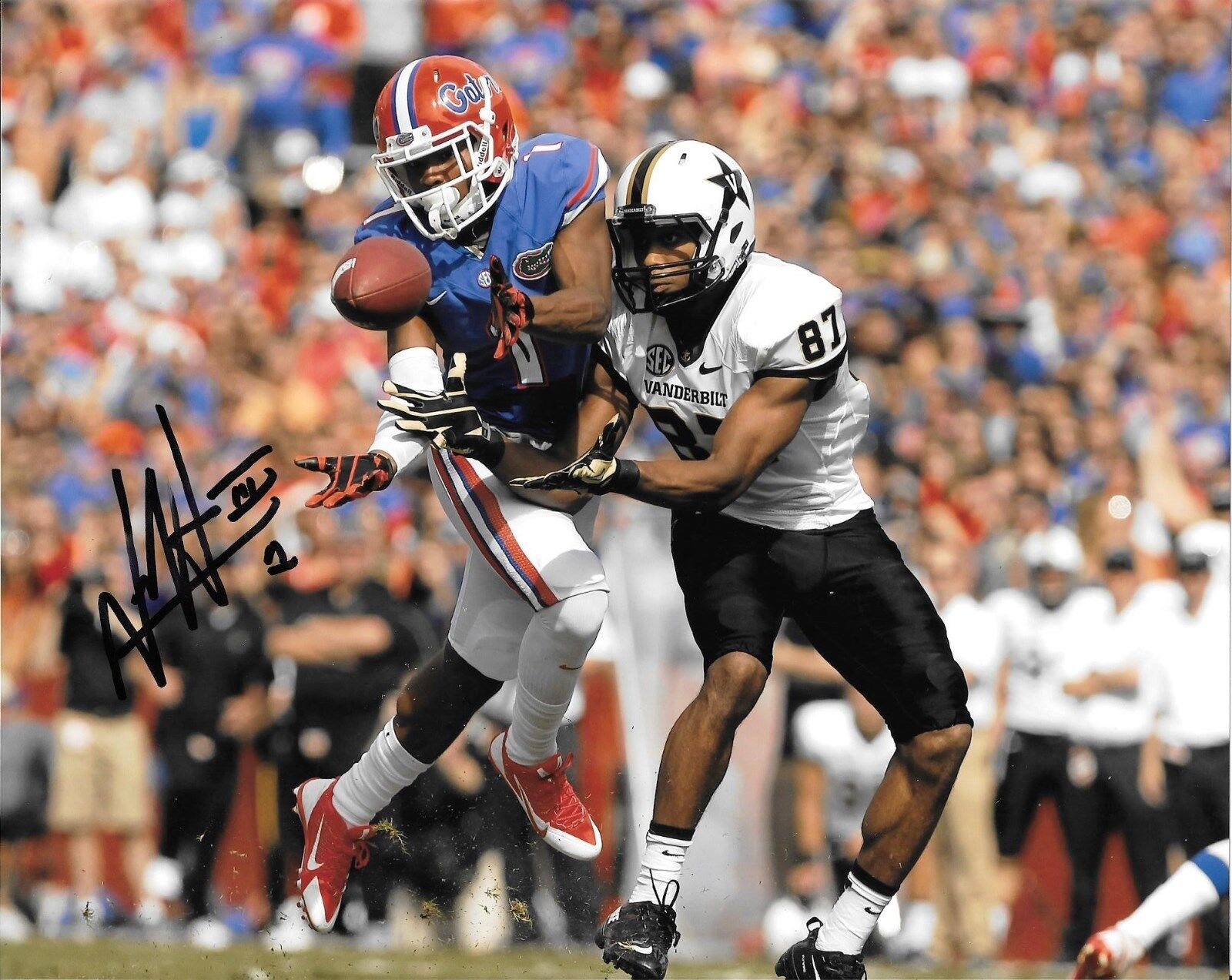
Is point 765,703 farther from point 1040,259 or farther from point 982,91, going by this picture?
point 982,91

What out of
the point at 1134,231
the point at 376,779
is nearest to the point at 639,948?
the point at 376,779

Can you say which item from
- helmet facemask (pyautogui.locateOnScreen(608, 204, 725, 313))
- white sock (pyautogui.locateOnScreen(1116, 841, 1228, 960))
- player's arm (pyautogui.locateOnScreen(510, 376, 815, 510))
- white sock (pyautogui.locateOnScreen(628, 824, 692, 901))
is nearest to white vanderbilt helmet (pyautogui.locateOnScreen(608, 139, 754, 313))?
helmet facemask (pyautogui.locateOnScreen(608, 204, 725, 313))

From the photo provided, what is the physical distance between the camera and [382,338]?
985cm

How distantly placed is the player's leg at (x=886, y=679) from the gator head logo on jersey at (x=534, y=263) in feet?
3.51

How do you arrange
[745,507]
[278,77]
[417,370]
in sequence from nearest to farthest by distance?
[417,370] → [745,507] → [278,77]

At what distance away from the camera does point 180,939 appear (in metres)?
7.37

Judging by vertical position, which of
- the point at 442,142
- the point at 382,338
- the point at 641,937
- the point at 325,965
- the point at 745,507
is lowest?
the point at 325,965

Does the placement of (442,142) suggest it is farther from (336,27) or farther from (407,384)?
(336,27)

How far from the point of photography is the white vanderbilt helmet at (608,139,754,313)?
199 inches

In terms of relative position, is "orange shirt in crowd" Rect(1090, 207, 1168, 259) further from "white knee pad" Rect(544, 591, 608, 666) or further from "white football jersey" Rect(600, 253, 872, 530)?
"white knee pad" Rect(544, 591, 608, 666)

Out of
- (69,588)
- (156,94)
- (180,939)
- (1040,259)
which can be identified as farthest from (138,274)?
(1040,259)

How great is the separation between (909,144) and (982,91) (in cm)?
100

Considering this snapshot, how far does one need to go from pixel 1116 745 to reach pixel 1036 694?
0.42 metres
